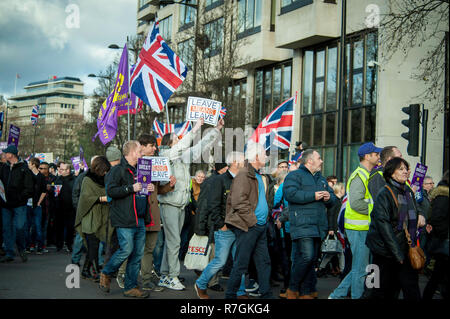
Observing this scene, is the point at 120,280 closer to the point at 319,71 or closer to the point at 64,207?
the point at 64,207

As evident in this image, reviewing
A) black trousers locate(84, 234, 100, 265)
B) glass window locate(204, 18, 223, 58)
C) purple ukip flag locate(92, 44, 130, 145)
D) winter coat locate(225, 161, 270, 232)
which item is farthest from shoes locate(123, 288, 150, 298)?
glass window locate(204, 18, 223, 58)

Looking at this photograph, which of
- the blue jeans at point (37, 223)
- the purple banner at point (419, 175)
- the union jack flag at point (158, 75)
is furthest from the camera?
the blue jeans at point (37, 223)

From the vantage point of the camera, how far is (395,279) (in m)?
6.34

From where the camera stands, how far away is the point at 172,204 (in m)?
9.07

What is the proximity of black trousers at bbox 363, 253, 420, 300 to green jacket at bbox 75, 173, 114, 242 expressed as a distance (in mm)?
4760

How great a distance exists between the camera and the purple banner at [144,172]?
7824 millimetres

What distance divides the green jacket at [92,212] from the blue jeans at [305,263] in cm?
319

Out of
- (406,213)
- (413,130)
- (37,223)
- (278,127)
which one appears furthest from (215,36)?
(406,213)

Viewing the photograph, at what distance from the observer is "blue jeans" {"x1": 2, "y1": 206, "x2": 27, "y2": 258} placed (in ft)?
39.3

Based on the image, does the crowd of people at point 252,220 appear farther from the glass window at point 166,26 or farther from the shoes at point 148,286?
the glass window at point 166,26

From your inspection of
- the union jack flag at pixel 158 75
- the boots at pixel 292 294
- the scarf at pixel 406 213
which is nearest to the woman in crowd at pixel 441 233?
the scarf at pixel 406 213

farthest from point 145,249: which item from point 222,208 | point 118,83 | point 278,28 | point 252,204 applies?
point 278,28

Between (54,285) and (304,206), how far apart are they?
13.2 feet
